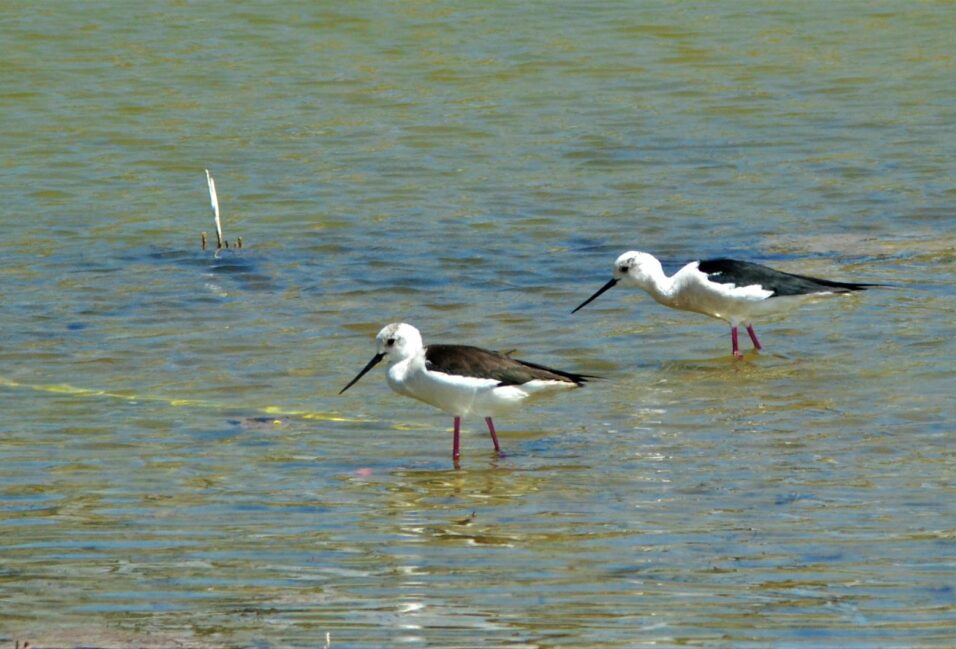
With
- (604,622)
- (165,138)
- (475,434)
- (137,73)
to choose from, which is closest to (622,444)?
(475,434)

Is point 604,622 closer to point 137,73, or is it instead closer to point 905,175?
point 905,175

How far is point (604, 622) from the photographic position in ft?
19.2

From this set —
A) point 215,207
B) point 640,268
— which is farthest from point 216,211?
point 640,268

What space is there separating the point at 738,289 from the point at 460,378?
3.11 meters

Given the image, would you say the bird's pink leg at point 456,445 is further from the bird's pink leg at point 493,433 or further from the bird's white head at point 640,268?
the bird's white head at point 640,268

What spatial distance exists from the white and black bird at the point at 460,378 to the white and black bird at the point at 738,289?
8.03ft

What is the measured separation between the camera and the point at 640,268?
1191 centimetres

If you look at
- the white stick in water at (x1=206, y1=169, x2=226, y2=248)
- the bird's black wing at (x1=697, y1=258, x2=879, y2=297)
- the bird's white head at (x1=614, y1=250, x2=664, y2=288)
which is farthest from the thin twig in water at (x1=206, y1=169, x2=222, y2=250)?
the bird's black wing at (x1=697, y1=258, x2=879, y2=297)

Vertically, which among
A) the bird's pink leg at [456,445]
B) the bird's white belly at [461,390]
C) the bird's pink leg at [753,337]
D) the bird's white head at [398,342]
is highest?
the bird's white head at [398,342]

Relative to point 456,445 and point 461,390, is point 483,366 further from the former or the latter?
point 456,445

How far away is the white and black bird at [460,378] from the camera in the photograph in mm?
8953

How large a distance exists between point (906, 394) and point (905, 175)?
22.7ft

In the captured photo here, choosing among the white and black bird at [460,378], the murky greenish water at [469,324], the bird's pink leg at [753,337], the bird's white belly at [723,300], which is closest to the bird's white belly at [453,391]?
the white and black bird at [460,378]

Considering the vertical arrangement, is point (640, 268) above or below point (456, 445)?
above
